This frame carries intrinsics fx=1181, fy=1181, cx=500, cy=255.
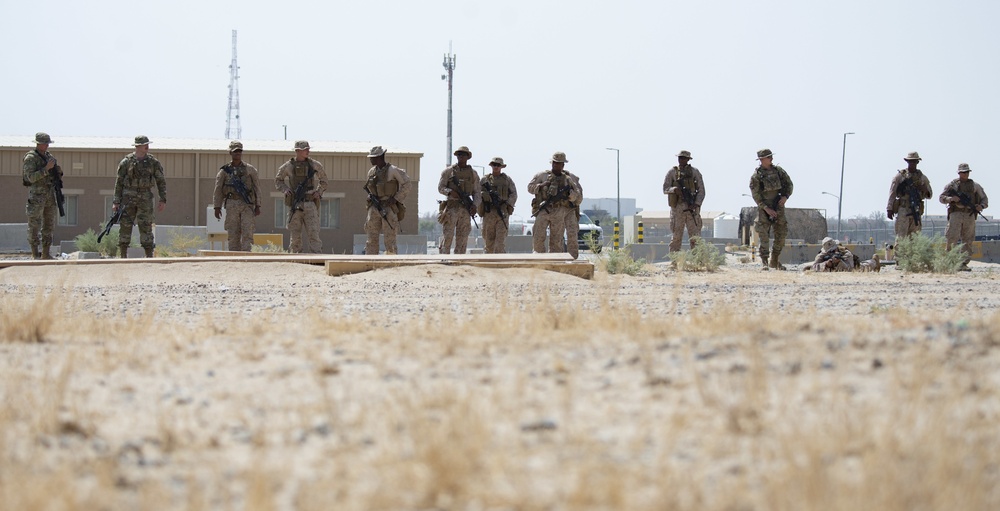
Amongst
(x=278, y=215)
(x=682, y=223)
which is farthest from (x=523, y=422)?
(x=278, y=215)

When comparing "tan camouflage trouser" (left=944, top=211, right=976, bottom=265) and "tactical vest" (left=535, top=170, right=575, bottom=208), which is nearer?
"tactical vest" (left=535, top=170, right=575, bottom=208)

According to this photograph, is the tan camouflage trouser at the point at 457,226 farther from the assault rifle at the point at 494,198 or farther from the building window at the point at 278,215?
the building window at the point at 278,215

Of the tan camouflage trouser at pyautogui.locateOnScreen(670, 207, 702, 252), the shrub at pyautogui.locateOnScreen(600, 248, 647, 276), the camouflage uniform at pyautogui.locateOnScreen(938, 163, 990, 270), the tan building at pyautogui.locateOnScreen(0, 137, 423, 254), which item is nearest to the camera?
the shrub at pyautogui.locateOnScreen(600, 248, 647, 276)

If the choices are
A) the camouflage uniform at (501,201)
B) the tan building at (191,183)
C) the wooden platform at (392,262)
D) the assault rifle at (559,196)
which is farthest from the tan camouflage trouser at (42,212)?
the tan building at (191,183)

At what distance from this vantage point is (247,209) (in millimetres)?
18094

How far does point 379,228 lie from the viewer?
60.9ft

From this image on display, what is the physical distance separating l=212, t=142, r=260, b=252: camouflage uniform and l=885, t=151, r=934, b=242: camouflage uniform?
10273mm

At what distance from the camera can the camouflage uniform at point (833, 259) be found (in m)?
17.4

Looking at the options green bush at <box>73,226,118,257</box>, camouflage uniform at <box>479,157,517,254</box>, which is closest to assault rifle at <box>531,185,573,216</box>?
camouflage uniform at <box>479,157,517,254</box>

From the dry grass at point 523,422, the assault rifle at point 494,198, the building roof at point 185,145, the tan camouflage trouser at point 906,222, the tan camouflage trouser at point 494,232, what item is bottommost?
the dry grass at point 523,422

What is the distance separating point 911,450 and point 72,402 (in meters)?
2.98

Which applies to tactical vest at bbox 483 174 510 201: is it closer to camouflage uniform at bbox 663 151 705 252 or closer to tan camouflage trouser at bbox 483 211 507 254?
tan camouflage trouser at bbox 483 211 507 254

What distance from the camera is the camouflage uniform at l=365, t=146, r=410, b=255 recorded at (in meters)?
18.3

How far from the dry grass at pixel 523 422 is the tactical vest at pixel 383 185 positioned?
488 inches
